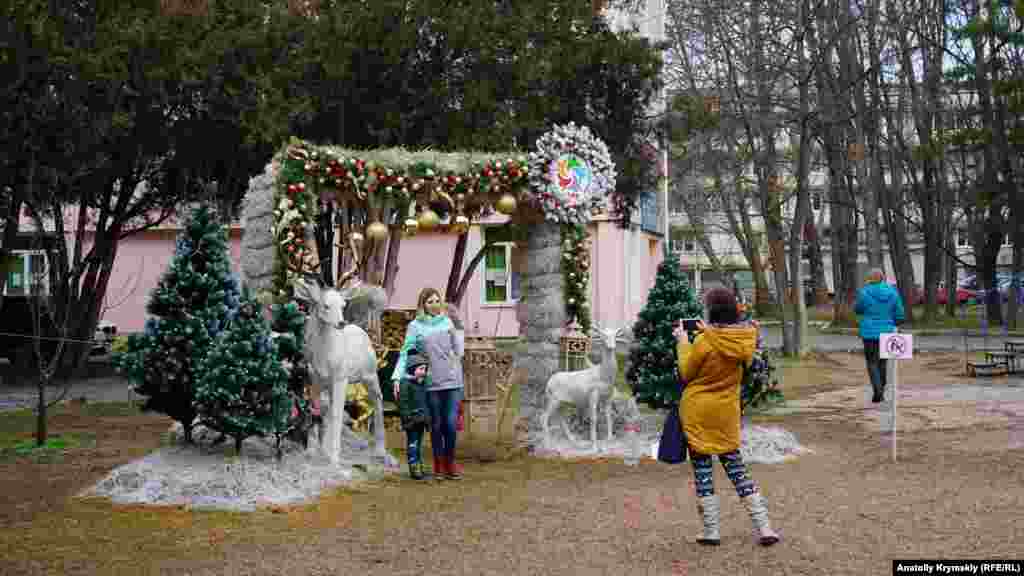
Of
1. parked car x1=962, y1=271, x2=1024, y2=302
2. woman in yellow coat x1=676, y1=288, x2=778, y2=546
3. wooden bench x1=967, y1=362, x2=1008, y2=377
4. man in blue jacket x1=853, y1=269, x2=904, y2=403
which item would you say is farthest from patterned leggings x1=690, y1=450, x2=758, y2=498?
parked car x1=962, y1=271, x2=1024, y2=302

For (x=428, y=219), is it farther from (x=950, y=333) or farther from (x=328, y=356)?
(x=950, y=333)

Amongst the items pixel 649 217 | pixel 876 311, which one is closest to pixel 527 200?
pixel 876 311

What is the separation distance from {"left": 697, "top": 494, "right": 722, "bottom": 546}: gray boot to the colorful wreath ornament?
645 cm

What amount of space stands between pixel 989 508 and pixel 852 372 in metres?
14.9

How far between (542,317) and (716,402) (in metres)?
6.39

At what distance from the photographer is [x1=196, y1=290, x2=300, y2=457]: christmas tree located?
9.92 m

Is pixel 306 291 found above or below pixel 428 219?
below

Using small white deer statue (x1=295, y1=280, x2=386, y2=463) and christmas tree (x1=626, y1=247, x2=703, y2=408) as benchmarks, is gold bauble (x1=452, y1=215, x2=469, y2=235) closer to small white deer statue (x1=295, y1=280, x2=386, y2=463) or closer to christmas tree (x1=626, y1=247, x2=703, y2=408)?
christmas tree (x1=626, y1=247, x2=703, y2=408)

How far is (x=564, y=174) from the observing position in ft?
46.2

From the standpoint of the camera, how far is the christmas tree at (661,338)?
13.0 meters

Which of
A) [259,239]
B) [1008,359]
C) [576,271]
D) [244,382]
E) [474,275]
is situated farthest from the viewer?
[474,275]

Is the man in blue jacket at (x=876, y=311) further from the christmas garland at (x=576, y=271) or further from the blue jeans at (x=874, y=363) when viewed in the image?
the christmas garland at (x=576, y=271)

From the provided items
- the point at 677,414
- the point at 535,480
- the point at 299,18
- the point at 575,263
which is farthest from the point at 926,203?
the point at 677,414

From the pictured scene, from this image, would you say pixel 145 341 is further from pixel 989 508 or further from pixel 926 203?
pixel 926 203
